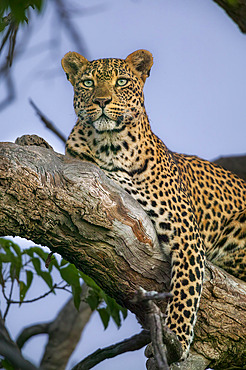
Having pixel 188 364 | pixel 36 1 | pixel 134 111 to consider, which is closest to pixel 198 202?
pixel 134 111

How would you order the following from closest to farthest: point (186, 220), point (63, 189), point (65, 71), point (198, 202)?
point (63, 189) < point (186, 220) < point (65, 71) < point (198, 202)

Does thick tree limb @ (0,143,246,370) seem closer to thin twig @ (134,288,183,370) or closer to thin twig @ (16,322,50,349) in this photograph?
thin twig @ (134,288,183,370)

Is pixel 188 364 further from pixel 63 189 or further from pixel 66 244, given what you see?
pixel 63 189

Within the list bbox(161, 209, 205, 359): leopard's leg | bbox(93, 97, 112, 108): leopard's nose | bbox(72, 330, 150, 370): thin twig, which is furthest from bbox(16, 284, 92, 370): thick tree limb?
bbox(93, 97, 112, 108): leopard's nose

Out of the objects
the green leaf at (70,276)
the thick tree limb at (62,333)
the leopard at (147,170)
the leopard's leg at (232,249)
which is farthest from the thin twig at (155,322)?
the thick tree limb at (62,333)

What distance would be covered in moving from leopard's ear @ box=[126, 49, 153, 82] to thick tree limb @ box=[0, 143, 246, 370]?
1856 millimetres

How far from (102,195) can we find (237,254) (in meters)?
2.48


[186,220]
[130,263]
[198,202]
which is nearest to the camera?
[130,263]

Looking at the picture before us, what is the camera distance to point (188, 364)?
6.45m

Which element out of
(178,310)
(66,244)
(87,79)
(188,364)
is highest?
(87,79)

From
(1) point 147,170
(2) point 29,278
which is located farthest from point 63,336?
(1) point 147,170

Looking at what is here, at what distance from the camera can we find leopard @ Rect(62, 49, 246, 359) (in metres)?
6.40

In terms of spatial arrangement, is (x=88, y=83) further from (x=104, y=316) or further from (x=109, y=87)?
(x=104, y=316)

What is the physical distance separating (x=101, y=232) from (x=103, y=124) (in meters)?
1.23
